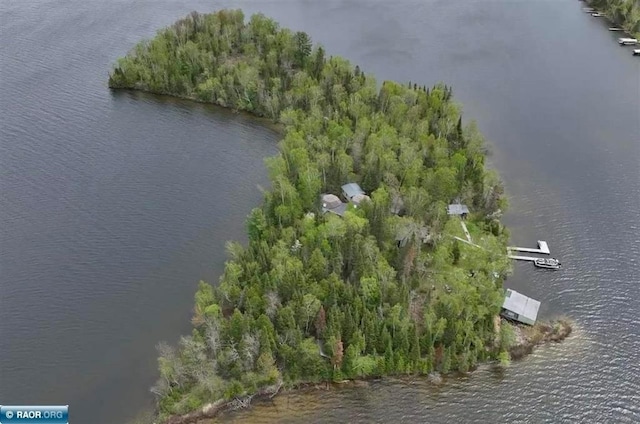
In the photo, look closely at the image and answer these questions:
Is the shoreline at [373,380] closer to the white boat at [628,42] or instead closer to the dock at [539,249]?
the dock at [539,249]

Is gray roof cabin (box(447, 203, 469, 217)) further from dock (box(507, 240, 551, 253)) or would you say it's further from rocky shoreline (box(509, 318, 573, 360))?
rocky shoreline (box(509, 318, 573, 360))

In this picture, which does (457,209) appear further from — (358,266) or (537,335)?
(537,335)

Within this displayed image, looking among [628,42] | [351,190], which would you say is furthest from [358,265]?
[628,42]

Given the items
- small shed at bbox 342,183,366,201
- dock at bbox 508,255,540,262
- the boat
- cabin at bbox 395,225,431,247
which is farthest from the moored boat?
cabin at bbox 395,225,431,247

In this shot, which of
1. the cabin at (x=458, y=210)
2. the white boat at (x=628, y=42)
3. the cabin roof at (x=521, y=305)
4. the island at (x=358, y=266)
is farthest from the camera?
the white boat at (x=628, y=42)

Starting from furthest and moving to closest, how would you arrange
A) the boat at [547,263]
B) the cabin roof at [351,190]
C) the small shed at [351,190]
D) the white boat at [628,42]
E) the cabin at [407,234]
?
the white boat at [628,42] → the cabin roof at [351,190] → the small shed at [351,190] → the boat at [547,263] → the cabin at [407,234]

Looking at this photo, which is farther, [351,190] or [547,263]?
[351,190]

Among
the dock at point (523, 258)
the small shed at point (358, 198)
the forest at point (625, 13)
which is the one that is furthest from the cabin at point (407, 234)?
the forest at point (625, 13)
